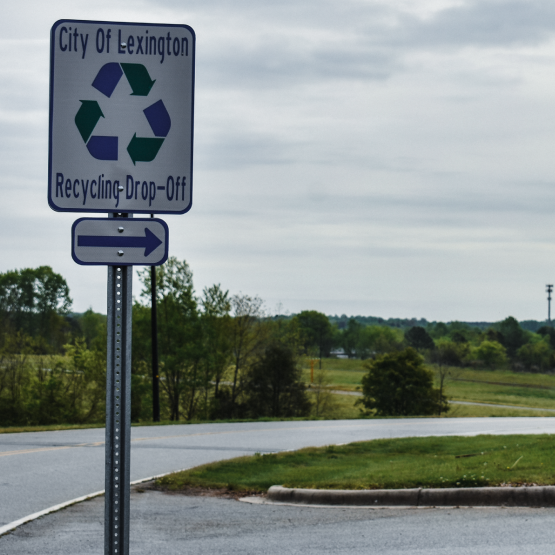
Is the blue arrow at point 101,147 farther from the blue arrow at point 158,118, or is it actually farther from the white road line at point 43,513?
the white road line at point 43,513

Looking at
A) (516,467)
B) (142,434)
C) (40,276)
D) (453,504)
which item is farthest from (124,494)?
(40,276)

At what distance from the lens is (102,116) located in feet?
9.00

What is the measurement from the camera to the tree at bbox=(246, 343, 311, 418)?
37.1 m

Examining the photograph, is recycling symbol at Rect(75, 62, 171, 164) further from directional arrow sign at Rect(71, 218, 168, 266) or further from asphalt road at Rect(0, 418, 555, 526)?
asphalt road at Rect(0, 418, 555, 526)

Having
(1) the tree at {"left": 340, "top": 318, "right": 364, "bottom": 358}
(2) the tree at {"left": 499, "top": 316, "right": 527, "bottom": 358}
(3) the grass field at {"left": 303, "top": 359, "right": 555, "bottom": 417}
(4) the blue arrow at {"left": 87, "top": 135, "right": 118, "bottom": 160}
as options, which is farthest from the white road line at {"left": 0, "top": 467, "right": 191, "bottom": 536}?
(2) the tree at {"left": 499, "top": 316, "right": 527, "bottom": 358}

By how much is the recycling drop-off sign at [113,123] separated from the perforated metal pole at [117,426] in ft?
1.28

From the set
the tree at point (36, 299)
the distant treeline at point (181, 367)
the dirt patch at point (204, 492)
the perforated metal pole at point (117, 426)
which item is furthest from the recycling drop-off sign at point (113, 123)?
the tree at point (36, 299)

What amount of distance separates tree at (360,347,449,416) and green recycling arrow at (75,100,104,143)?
39.4 m

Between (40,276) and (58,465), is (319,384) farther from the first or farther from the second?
(40,276)

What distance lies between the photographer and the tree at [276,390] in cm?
3706

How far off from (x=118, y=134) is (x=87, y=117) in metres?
0.14

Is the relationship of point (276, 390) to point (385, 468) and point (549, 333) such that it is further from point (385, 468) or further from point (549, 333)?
point (549, 333)

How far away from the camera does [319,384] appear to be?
Result: 155ft

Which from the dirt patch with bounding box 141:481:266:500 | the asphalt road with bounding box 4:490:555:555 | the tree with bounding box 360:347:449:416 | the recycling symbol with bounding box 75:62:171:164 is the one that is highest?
the recycling symbol with bounding box 75:62:171:164
